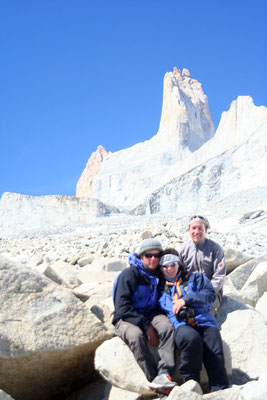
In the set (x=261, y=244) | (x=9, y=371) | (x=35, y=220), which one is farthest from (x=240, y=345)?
(x=35, y=220)

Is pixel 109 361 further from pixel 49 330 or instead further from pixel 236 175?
pixel 236 175

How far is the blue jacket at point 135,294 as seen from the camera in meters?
3.64

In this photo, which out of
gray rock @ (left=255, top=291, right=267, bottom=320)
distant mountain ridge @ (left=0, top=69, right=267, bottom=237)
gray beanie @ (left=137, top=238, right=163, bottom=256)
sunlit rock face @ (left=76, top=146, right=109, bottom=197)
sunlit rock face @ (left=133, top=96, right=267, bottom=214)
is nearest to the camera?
gray beanie @ (left=137, top=238, right=163, bottom=256)

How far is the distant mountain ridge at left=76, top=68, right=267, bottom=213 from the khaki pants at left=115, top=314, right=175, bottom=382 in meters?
25.1

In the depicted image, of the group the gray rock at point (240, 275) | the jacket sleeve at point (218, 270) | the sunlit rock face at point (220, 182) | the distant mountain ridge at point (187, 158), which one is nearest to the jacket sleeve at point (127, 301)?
the jacket sleeve at point (218, 270)

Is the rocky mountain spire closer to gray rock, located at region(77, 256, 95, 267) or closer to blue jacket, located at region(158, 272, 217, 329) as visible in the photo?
gray rock, located at region(77, 256, 95, 267)

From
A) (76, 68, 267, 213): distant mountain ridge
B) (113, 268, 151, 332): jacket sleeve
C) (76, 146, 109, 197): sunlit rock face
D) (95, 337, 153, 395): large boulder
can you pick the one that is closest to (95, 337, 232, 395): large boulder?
(95, 337, 153, 395): large boulder

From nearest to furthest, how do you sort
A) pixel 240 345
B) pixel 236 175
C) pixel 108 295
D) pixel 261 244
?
pixel 240 345
pixel 108 295
pixel 261 244
pixel 236 175

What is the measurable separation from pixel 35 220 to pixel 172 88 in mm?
45307

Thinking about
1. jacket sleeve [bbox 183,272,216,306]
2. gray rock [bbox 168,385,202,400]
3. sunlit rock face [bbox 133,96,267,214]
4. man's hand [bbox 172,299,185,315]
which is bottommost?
gray rock [bbox 168,385,202,400]

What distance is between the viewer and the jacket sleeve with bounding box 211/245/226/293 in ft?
13.7

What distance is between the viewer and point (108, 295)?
4.88 m

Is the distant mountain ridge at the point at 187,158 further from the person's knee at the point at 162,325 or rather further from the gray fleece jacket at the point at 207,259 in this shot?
the person's knee at the point at 162,325

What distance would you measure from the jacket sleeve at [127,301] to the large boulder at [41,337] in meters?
0.28
